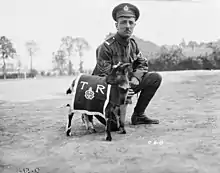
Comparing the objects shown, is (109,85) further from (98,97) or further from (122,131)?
(122,131)

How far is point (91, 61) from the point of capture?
5.89 feet

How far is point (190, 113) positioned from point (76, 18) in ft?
2.92

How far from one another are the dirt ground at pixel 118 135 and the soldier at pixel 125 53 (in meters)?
0.23

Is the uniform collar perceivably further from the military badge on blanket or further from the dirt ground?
the dirt ground

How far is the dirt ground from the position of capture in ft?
3.67

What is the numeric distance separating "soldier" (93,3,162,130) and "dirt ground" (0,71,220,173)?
9.0 inches

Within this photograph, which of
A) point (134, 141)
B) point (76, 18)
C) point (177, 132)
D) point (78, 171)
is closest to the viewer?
point (78, 171)

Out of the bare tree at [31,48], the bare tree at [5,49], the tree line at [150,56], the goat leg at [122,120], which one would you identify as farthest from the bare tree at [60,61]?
the goat leg at [122,120]

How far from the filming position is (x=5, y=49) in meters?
1.72

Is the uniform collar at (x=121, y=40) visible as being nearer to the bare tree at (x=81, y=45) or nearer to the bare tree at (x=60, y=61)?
the bare tree at (x=81, y=45)

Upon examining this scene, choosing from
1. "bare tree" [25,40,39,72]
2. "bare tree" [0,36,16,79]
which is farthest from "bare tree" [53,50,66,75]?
"bare tree" [0,36,16,79]

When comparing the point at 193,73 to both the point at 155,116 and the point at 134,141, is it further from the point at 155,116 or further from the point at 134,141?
the point at 134,141

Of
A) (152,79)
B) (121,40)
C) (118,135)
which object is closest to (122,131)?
(118,135)

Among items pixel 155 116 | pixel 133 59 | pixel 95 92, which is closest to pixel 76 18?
pixel 133 59
